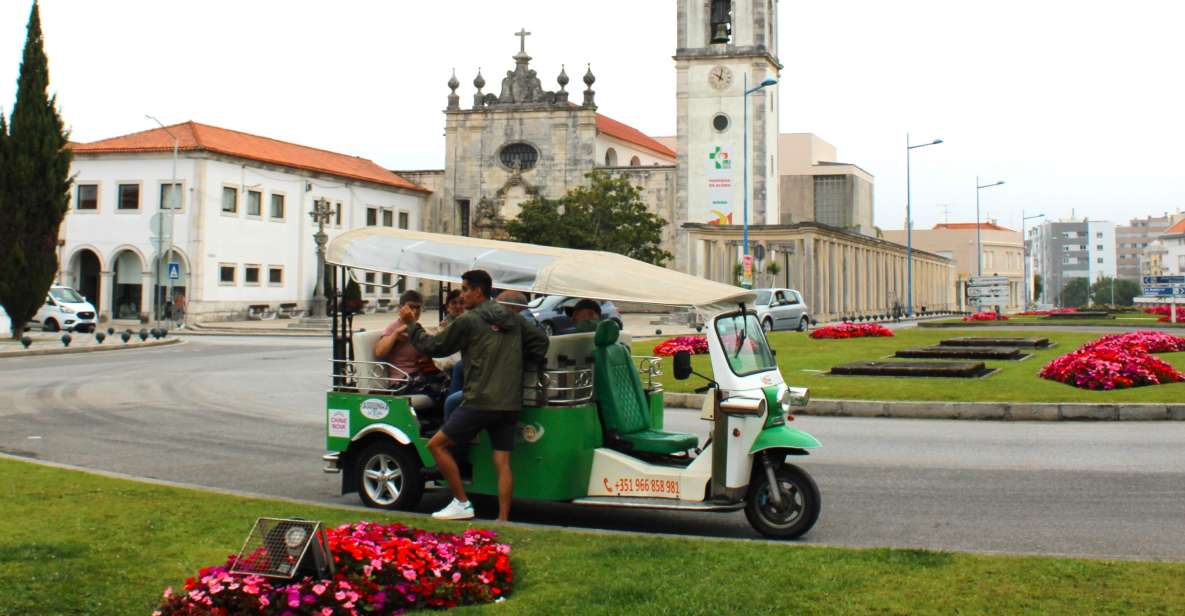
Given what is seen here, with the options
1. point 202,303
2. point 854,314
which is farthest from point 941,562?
point 854,314

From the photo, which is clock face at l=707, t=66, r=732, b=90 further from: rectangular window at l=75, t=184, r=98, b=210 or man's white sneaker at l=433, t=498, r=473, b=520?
man's white sneaker at l=433, t=498, r=473, b=520

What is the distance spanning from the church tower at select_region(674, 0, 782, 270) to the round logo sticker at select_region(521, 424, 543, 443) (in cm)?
5702

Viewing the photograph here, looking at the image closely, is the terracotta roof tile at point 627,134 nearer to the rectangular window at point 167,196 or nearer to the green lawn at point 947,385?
the rectangular window at point 167,196

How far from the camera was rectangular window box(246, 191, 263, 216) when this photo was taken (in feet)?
193

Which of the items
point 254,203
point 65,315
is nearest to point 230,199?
point 254,203

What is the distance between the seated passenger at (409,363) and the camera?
346 inches

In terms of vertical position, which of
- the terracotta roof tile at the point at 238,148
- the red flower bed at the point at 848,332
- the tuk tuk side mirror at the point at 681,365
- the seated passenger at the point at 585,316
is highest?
the terracotta roof tile at the point at 238,148

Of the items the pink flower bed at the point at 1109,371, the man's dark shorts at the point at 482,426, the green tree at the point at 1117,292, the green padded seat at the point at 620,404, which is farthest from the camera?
the green tree at the point at 1117,292

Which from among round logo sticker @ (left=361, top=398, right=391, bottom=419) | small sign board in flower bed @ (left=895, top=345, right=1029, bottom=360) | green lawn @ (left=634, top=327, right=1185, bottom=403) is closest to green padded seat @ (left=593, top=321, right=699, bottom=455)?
round logo sticker @ (left=361, top=398, right=391, bottom=419)

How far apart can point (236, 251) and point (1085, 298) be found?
6089 inches

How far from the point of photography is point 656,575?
19.2 feet

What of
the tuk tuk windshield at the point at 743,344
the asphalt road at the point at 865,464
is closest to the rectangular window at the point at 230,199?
the asphalt road at the point at 865,464

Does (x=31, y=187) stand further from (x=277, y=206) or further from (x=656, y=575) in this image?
(x=656, y=575)

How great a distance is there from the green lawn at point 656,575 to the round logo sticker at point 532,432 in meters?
0.82
